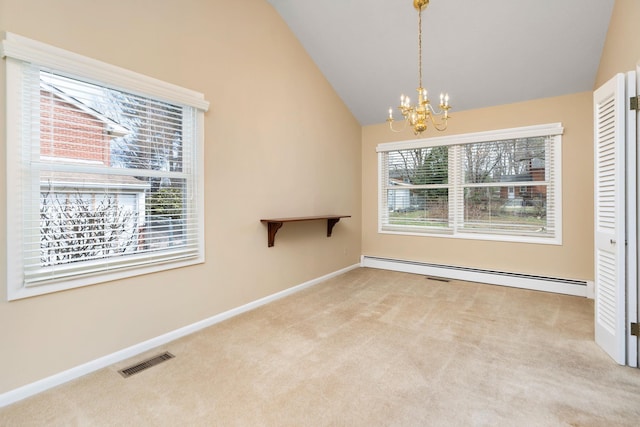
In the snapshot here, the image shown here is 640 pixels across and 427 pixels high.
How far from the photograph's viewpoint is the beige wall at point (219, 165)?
2094 millimetres

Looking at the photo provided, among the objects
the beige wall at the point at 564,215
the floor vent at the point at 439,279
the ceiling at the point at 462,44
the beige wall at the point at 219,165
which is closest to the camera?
the beige wall at the point at 219,165

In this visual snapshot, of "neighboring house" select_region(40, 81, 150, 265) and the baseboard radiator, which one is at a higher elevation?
"neighboring house" select_region(40, 81, 150, 265)

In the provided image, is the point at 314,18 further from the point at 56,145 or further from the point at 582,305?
the point at 582,305

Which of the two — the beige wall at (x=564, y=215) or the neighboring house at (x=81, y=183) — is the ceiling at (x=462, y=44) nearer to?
the beige wall at (x=564, y=215)

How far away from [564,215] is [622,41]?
2099 mm

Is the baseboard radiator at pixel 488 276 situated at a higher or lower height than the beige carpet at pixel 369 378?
higher

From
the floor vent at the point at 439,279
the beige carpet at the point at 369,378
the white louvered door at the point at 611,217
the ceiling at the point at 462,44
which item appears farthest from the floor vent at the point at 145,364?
the ceiling at the point at 462,44

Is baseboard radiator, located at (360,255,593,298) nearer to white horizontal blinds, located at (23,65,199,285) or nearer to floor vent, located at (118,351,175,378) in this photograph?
white horizontal blinds, located at (23,65,199,285)

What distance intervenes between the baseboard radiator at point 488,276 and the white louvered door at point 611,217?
5.39 ft

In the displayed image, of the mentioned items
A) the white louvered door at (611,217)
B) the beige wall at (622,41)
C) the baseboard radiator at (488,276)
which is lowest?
the baseboard radiator at (488,276)

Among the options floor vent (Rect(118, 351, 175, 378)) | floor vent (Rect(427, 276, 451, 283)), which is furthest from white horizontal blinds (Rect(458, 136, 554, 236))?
floor vent (Rect(118, 351, 175, 378))

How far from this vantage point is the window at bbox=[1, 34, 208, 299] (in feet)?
6.55

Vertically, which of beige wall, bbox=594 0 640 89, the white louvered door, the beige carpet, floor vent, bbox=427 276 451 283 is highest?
beige wall, bbox=594 0 640 89

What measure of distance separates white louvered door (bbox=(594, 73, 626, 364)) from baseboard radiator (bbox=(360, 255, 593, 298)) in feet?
5.39
